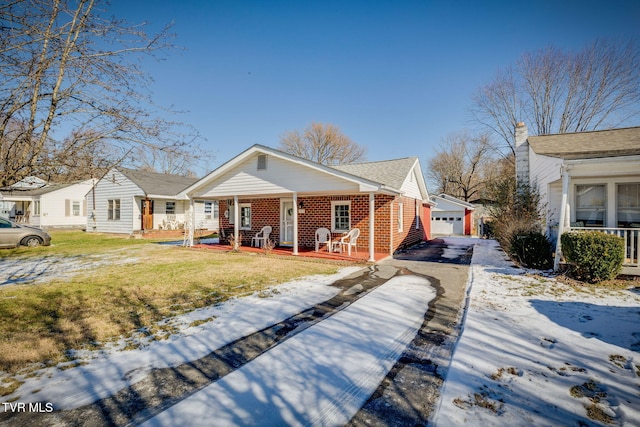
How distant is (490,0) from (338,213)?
10.8 meters

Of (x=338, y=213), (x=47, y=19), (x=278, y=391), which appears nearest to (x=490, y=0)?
(x=338, y=213)

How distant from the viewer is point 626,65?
20.8 meters

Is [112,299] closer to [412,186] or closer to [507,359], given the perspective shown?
[507,359]

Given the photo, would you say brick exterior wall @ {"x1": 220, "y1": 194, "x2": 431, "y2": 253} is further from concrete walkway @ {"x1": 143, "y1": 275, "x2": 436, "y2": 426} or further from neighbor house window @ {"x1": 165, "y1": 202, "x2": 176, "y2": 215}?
neighbor house window @ {"x1": 165, "y1": 202, "x2": 176, "y2": 215}

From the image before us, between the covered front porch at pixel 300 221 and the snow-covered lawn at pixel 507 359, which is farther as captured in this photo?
the covered front porch at pixel 300 221

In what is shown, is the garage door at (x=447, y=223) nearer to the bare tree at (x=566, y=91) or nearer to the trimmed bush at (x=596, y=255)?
the bare tree at (x=566, y=91)

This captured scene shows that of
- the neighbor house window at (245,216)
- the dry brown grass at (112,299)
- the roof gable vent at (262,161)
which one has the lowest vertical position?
the dry brown grass at (112,299)

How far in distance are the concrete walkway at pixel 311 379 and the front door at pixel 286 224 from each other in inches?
383

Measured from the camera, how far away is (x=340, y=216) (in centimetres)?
1291

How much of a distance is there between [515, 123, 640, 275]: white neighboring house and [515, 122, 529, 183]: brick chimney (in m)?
1.20

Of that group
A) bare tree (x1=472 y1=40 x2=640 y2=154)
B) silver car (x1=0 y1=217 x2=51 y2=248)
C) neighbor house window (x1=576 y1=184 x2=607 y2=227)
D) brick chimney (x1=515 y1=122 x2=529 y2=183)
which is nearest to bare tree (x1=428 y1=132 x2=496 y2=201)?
bare tree (x1=472 y1=40 x2=640 y2=154)

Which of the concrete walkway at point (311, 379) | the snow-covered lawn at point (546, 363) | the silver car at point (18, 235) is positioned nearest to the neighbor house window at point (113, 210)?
the silver car at point (18, 235)

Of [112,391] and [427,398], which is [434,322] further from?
[112,391]

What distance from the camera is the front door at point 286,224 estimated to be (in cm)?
1443
